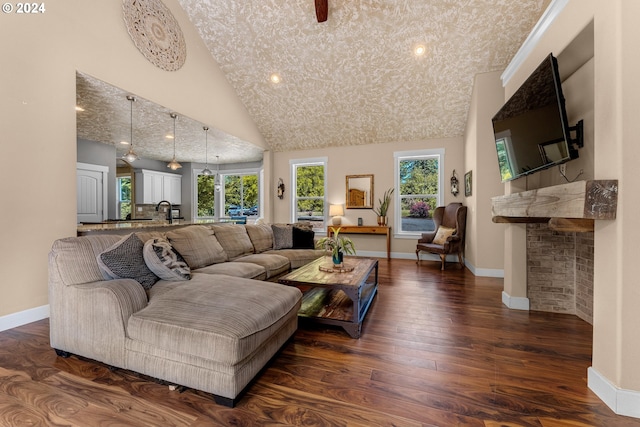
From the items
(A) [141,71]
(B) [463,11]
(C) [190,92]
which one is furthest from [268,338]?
(B) [463,11]

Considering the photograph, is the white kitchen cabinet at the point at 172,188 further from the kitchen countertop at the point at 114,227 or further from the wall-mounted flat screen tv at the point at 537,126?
the wall-mounted flat screen tv at the point at 537,126

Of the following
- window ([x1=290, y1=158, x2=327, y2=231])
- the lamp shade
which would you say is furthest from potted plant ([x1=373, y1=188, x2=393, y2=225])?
window ([x1=290, y1=158, x2=327, y2=231])

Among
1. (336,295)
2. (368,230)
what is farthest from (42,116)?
(368,230)

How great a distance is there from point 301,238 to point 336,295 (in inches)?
59.0

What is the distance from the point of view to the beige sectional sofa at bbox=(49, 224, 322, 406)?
143 centimetres

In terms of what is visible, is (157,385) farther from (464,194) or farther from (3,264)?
(464,194)

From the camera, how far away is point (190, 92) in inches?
168

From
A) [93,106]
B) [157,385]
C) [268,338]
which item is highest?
[93,106]

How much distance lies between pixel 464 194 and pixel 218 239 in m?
4.69

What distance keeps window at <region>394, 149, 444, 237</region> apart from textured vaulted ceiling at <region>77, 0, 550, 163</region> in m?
0.48

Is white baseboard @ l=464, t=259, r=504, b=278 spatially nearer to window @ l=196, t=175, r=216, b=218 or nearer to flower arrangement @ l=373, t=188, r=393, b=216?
flower arrangement @ l=373, t=188, r=393, b=216

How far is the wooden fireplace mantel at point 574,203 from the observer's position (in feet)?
4.52

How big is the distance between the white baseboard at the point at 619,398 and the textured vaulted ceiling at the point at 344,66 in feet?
13.1

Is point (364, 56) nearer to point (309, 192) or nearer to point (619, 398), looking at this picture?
point (309, 192)
